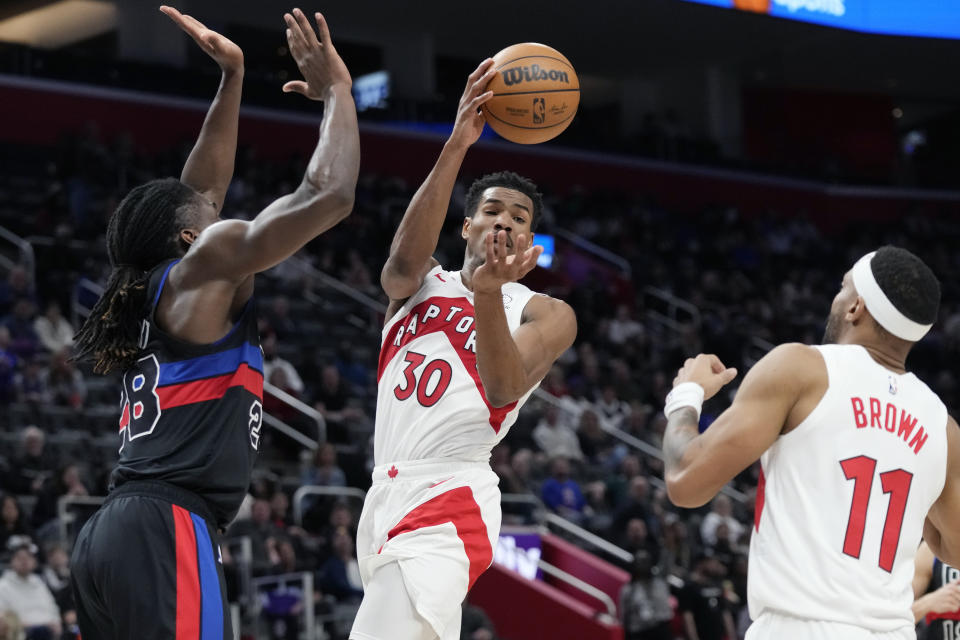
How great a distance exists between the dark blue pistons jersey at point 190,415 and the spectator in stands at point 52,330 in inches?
382

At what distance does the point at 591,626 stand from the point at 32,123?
11.6 metres

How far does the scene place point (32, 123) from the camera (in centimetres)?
1934

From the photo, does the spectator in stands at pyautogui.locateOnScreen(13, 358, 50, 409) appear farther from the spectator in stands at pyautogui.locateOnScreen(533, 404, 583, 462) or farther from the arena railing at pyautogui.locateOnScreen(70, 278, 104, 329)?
the spectator in stands at pyautogui.locateOnScreen(533, 404, 583, 462)

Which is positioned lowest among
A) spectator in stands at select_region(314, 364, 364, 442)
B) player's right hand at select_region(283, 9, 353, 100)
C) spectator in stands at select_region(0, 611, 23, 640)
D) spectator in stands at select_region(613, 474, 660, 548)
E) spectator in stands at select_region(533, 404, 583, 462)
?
spectator in stands at select_region(613, 474, 660, 548)

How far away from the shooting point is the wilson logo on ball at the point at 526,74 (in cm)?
532

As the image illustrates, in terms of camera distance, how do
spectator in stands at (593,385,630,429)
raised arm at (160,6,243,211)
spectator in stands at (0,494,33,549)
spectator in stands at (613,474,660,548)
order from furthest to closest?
spectator in stands at (593,385,630,429) < spectator in stands at (613,474,660,548) < spectator in stands at (0,494,33,549) < raised arm at (160,6,243,211)

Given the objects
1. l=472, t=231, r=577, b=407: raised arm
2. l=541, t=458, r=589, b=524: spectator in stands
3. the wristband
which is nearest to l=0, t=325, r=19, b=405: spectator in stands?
l=541, t=458, r=589, b=524: spectator in stands

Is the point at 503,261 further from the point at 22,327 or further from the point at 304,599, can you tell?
the point at 22,327

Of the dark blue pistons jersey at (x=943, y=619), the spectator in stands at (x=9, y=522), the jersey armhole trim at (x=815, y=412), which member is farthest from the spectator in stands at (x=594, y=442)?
the jersey armhole trim at (x=815, y=412)

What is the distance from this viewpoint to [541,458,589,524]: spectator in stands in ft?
47.9

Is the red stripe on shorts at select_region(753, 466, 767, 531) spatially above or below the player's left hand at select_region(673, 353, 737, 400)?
below

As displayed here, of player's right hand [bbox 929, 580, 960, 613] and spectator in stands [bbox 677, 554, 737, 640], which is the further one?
spectator in stands [bbox 677, 554, 737, 640]

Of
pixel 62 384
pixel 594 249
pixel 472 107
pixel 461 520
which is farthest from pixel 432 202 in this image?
pixel 594 249

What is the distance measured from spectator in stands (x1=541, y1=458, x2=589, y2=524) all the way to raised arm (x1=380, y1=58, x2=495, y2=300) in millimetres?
9634
